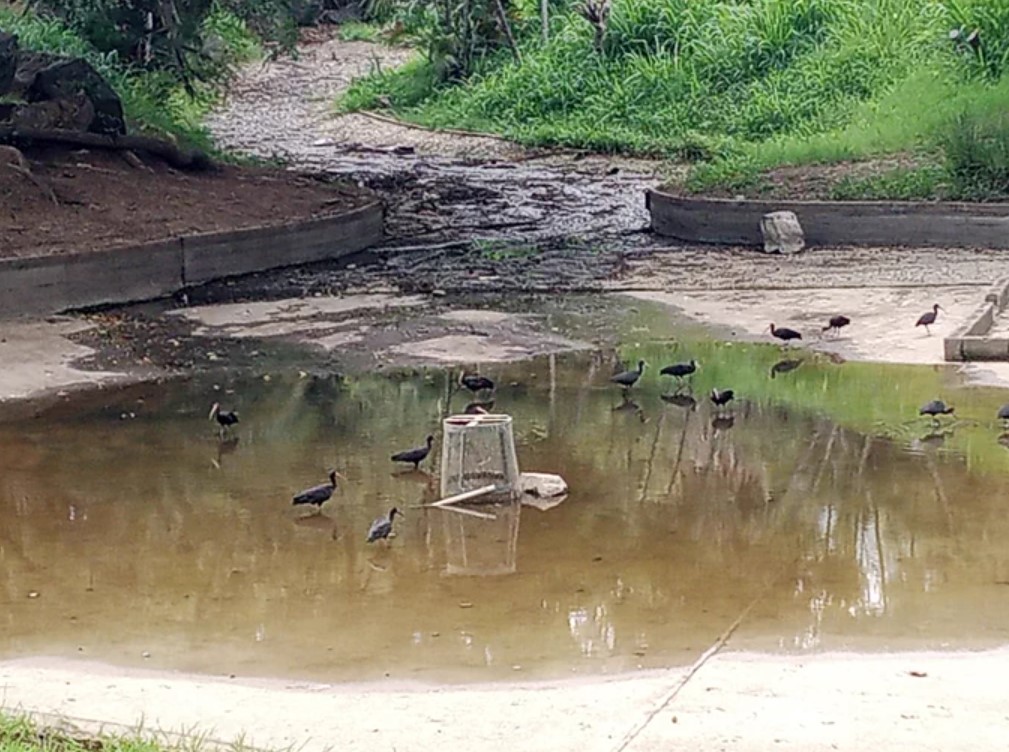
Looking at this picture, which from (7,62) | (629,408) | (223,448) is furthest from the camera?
(7,62)

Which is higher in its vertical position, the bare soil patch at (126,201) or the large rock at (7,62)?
the large rock at (7,62)

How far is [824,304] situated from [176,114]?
12.1 meters

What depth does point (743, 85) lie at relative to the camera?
1065 inches

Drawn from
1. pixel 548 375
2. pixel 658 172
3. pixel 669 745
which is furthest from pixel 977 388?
pixel 658 172

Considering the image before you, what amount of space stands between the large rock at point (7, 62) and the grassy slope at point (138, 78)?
278 centimetres

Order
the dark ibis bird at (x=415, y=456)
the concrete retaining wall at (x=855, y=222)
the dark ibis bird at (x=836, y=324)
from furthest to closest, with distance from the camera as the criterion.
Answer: the concrete retaining wall at (x=855, y=222) < the dark ibis bird at (x=836, y=324) < the dark ibis bird at (x=415, y=456)

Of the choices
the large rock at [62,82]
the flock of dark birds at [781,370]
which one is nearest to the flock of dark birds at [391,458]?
the flock of dark birds at [781,370]

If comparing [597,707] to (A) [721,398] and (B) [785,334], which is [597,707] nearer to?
(A) [721,398]

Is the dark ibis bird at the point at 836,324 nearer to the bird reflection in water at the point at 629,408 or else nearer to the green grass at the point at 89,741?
the bird reflection in water at the point at 629,408

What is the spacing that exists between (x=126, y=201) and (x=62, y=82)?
194 cm

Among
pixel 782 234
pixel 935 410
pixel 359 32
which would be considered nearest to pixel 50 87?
pixel 782 234

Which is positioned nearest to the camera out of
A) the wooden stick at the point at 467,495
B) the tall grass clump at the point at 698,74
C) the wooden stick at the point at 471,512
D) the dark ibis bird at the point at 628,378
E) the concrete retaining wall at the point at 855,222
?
the wooden stick at the point at 471,512

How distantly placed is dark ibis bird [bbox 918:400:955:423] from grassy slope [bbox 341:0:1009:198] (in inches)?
342

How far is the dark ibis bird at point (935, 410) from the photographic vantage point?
8.84 meters
